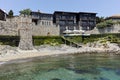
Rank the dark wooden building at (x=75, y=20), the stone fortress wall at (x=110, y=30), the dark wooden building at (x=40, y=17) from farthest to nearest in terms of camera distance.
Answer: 1. the dark wooden building at (x=75, y=20)
2. the dark wooden building at (x=40, y=17)
3. the stone fortress wall at (x=110, y=30)

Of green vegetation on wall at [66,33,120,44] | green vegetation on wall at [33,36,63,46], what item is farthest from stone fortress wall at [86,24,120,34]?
green vegetation on wall at [33,36,63,46]

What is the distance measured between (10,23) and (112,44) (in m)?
30.0

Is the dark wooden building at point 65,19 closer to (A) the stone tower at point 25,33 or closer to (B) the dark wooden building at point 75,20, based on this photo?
(B) the dark wooden building at point 75,20

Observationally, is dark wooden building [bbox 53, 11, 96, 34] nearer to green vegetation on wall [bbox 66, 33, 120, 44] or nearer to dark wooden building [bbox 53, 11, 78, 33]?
dark wooden building [bbox 53, 11, 78, 33]

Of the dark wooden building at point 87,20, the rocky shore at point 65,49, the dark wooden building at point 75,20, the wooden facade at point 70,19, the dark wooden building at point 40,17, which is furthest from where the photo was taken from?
the dark wooden building at point 87,20

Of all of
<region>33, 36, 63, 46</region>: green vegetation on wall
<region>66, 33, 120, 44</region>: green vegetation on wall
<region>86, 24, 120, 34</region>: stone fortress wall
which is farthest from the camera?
<region>86, 24, 120, 34</region>: stone fortress wall

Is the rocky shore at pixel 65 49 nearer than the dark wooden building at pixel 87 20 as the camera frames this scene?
Yes

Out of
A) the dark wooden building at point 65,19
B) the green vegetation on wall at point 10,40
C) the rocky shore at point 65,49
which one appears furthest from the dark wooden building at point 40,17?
the green vegetation on wall at point 10,40

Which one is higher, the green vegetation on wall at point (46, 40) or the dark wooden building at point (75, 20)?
the dark wooden building at point (75, 20)

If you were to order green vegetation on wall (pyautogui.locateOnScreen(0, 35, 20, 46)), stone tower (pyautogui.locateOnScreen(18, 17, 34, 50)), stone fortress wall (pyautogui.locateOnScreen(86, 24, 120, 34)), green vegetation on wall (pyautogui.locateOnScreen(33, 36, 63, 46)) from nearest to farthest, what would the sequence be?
green vegetation on wall (pyautogui.locateOnScreen(0, 35, 20, 46)), stone tower (pyautogui.locateOnScreen(18, 17, 34, 50)), green vegetation on wall (pyautogui.locateOnScreen(33, 36, 63, 46)), stone fortress wall (pyautogui.locateOnScreen(86, 24, 120, 34))

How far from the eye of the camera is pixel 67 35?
2507 inches

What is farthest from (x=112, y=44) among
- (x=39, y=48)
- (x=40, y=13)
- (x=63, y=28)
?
(x=40, y=13)

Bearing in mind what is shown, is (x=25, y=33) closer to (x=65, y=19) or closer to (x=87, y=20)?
(x=65, y=19)

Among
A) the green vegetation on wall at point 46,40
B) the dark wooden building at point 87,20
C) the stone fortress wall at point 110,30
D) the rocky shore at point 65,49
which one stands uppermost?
the dark wooden building at point 87,20
